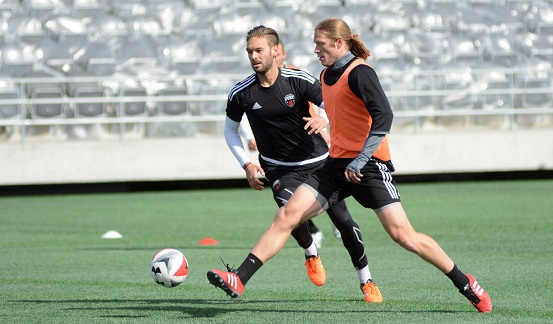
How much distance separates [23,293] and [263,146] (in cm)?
226

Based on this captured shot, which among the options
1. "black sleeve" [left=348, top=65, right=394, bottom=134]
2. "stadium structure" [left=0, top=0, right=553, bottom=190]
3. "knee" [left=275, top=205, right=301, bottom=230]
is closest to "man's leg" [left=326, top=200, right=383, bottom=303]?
"knee" [left=275, top=205, right=301, bottom=230]

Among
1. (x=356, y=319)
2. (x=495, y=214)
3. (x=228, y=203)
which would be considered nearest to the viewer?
(x=356, y=319)

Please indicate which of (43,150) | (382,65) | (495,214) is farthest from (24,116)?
(495,214)

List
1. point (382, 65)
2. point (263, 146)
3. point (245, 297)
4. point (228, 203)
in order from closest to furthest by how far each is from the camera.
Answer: point (245, 297), point (263, 146), point (228, 203), point (382, 65)

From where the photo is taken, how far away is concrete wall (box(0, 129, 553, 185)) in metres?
20.8

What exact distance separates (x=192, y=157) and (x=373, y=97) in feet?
48.9

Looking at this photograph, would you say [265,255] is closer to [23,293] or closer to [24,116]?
[23,293]

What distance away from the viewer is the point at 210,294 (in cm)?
801

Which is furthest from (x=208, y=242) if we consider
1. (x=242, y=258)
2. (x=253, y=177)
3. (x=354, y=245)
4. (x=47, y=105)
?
(x=47, y=105)

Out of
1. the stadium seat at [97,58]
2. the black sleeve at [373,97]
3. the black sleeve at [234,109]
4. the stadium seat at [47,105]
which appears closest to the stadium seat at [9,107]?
the stadium seat at [47,105]

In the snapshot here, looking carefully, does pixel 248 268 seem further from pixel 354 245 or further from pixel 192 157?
pixel 192 157

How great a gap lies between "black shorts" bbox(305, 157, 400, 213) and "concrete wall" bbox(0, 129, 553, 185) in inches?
562

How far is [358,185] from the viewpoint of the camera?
22.2 ft

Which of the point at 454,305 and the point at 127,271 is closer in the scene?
the point at 454,305
